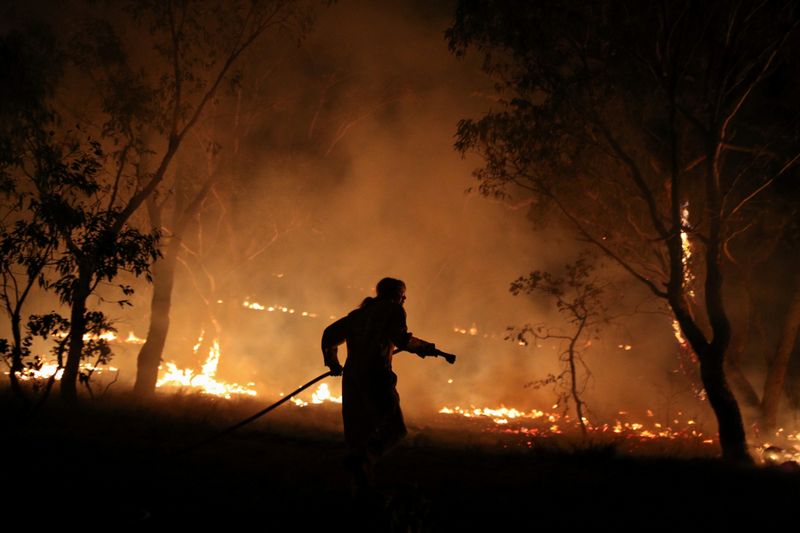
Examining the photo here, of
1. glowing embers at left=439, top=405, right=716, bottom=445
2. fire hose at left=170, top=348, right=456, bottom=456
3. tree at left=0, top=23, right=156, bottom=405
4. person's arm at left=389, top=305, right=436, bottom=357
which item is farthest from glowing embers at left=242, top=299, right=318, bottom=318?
person's arm at left=389, top=305, right=436, bottom=357

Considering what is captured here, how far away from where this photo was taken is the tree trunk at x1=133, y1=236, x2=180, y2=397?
45.0ft

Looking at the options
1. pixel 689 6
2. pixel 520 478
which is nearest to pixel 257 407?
pixel 520 478

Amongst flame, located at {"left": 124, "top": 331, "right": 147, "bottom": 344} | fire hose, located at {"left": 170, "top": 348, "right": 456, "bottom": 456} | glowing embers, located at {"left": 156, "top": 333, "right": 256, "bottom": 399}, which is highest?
flame, located at {"left": 124, "top": 331, "right": 147, "bottom": 344}

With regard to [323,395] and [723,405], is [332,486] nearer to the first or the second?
[723,405]

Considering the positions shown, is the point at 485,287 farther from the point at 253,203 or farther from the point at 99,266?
the point at 99,266

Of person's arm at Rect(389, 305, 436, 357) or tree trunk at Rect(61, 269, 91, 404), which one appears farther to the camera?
tree trunk at Rect(61, 269, 91, 404)

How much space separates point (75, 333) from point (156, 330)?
15.2 feet

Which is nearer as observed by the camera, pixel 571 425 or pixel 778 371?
pixel 778 371

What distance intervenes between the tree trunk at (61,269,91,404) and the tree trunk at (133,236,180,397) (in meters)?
4.10

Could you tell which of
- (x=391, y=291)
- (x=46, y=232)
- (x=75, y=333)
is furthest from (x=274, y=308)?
(x=391, y=291)

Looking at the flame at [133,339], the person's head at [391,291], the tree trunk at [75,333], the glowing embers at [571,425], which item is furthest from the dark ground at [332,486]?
the flame at [133,339]

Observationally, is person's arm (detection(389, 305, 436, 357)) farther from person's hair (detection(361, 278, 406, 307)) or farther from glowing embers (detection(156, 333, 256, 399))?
glowing embers (detection(156, 333, 256, 399))

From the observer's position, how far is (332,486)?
5.11m

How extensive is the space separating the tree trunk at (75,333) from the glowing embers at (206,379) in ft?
33.5
